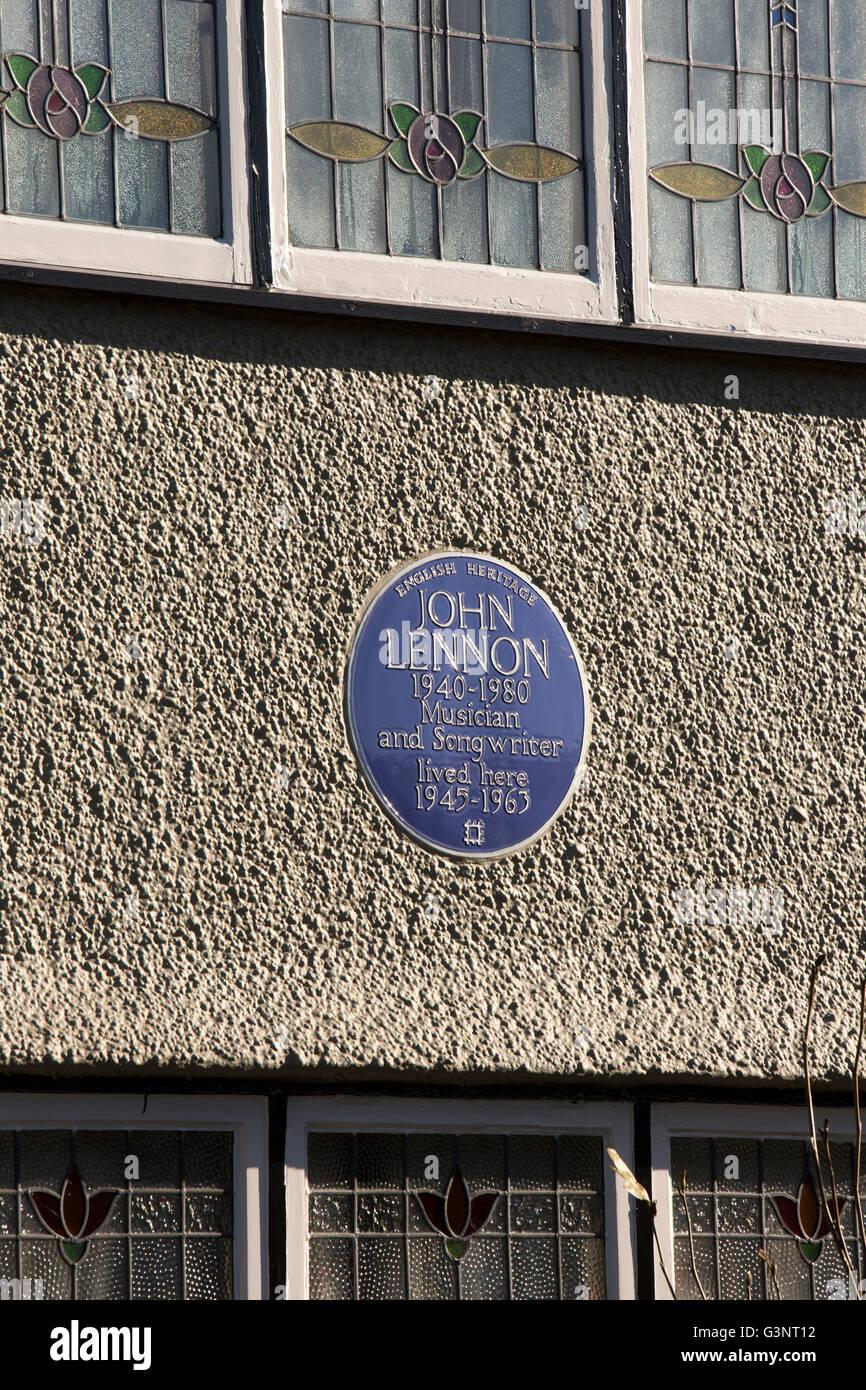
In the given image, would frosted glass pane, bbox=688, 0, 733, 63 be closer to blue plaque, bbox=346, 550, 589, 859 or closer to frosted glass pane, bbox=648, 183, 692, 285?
frosted glass pane, bbox=648, 183, 692, 285

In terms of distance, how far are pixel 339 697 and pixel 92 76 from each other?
72.1 inches

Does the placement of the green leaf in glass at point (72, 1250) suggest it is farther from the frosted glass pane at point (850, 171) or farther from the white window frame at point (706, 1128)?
the frosted glass pane at point (850, 171)

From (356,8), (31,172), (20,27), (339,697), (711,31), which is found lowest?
(339,697)

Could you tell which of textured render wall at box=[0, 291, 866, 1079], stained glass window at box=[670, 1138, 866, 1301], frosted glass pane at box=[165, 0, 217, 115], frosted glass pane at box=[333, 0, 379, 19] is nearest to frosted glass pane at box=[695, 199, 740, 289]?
textured render wall at box=[0, 291, 866, 1079]

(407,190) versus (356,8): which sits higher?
(356,8)

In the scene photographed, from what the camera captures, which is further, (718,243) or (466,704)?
(718,243)

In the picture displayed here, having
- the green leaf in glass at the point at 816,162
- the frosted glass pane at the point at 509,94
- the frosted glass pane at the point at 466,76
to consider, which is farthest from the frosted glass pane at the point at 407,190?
the green leaf in glass at the point at 816,162

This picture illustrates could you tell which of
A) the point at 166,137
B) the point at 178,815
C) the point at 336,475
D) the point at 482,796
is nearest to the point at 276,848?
the point at 178,815

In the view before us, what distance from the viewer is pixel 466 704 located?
5.48 meters

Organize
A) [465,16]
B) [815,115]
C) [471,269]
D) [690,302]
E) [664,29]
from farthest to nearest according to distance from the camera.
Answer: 1. [815,115]
2. [664,29]
3. [690,302]
4. [465,16]
5. [471,269]

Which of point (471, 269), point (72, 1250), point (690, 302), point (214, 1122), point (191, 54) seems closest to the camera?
point (72, 1250)

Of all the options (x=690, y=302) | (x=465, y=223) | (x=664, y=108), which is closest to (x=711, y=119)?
(x=664, y=108)

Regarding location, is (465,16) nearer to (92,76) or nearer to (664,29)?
(664,29)

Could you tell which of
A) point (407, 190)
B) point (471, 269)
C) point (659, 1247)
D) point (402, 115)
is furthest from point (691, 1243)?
point (402, 115)
